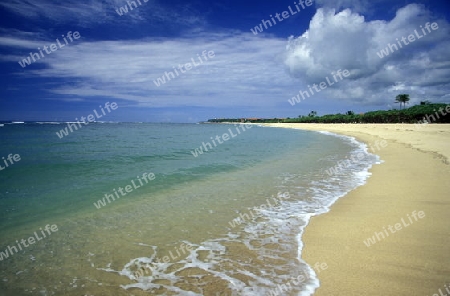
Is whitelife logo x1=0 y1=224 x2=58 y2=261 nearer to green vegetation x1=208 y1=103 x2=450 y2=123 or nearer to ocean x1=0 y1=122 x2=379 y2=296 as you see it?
ocean x1=0 y1=122 x2=379 y2=296

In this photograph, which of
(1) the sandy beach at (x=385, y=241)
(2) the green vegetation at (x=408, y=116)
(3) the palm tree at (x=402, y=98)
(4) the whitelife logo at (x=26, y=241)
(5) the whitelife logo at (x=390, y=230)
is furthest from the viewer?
(3) the palm tree at (x=402, y=98)

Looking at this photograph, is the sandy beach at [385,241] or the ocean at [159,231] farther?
the ocean at [159,231]

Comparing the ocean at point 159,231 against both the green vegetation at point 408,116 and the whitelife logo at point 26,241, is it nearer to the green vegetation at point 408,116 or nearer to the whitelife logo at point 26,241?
the whitelife logo at point 26,241

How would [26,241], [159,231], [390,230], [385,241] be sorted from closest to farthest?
1. [385,241]
2. [26,241]
3. [390,230]
4. [159,231]

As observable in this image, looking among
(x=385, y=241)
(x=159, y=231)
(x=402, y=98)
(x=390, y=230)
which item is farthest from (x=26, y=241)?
(x=402, y=98)

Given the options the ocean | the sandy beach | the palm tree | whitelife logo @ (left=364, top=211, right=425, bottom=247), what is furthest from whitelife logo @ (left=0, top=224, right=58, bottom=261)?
the palm tree

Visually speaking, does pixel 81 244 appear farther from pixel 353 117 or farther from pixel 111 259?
pixel 353 117

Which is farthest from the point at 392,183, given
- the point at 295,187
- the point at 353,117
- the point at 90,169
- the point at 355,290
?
the point at 353,117

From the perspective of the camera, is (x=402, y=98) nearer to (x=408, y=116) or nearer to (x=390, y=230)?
(x=408, y=116)

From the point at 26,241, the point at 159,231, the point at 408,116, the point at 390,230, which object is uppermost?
the point at 26,241

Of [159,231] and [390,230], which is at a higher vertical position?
[159,231]

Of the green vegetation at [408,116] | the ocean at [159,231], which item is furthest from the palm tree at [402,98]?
the ocean at [159,231]

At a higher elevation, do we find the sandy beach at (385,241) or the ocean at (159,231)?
the ocean at (159,231)

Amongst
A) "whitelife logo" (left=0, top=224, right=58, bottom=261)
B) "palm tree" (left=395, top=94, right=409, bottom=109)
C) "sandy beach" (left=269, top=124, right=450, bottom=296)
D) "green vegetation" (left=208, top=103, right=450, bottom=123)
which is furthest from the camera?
"palm tree" (left=395, top=94, right=409, bottom=109)
